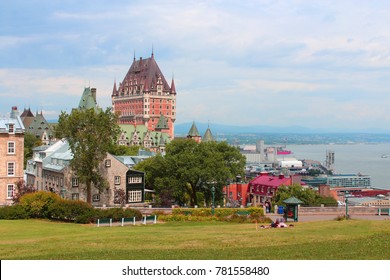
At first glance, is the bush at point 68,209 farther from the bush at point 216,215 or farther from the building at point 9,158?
the building at point 9,158

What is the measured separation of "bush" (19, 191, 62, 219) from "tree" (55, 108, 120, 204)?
40.4 feet

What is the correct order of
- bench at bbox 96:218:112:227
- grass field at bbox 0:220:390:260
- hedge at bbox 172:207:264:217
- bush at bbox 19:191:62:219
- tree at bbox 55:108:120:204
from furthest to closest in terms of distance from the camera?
tree at bbox 55:108:120:204, hedge at bbox 172:207:264:217, bush at bbox 19:191:62:219, bench at bbox 96:218:112:227, grass field at bbox 0:220:390:260

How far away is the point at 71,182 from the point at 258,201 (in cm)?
3536

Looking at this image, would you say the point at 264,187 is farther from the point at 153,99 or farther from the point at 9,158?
the point at 153,99

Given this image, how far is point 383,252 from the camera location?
20.0 metres

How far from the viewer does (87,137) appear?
184ft

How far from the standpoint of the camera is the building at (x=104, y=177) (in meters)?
61.5

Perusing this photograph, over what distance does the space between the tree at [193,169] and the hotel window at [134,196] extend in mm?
2278

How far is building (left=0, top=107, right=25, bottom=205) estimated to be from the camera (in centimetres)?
5756

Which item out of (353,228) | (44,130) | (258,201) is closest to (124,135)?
(44,130)

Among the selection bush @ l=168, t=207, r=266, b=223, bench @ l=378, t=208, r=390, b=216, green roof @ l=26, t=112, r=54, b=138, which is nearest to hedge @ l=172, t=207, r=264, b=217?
bush @ l=168, t=207, r=266, b=223

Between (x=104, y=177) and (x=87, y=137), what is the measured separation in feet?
25.2

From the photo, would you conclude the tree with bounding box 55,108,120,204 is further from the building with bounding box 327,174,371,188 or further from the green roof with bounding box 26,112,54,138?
the building with bounding box 327,174,371,188

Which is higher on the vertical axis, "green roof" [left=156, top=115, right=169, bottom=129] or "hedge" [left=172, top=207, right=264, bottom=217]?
"green roof" [left=156, top=115, right=169, bottom=129]
